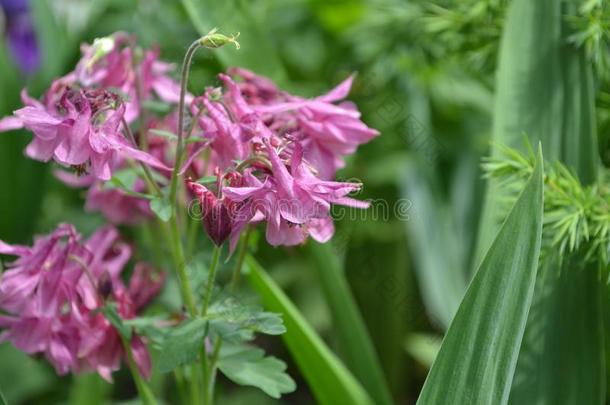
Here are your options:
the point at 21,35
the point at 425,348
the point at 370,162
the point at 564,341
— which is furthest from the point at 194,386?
the point at 21,35

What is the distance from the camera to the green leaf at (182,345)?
2.28ft

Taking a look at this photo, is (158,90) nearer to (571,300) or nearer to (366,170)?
(571,300)

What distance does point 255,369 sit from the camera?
76 cm

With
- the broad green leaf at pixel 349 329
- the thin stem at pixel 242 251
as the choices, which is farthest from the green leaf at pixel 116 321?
the broad green leaf at pixel 349 329

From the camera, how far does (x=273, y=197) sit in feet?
2.06

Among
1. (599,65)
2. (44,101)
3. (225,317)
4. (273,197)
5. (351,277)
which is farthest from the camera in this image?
(351,277)

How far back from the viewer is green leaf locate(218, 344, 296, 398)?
739 mm

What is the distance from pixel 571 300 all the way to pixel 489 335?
0.67ft

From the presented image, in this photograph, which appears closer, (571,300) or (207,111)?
(207,111)

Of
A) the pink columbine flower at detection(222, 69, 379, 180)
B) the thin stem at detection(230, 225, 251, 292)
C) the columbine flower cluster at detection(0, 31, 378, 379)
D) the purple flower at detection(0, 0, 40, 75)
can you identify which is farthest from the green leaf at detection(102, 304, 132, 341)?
the purple flower at detection(0, 0, 40, 75)

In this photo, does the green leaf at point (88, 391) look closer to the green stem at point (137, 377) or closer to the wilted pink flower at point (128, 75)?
the green stem at point (137, 377)

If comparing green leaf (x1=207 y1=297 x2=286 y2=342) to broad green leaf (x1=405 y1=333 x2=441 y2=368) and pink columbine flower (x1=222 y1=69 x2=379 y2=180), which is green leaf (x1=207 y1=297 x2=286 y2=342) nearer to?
pink columbine flower (x1=222 y1=69 x2=379 y2=180)

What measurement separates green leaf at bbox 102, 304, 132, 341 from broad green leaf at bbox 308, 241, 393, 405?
0.33m

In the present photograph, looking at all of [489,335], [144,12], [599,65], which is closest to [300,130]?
[489,335]
